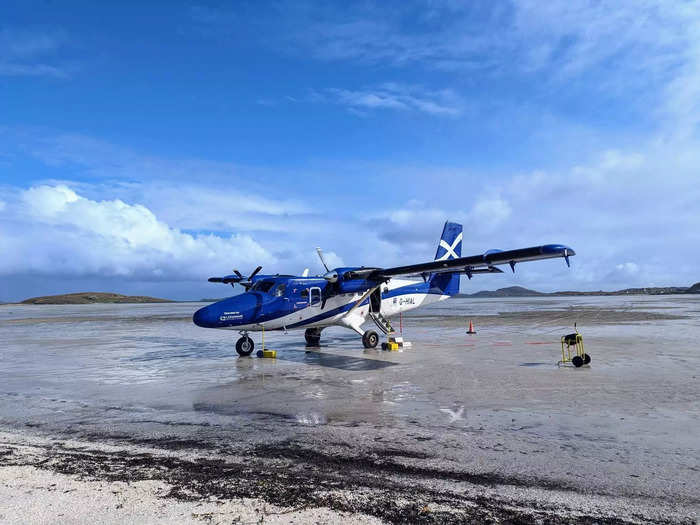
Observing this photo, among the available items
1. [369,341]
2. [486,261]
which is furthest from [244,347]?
[486,261]

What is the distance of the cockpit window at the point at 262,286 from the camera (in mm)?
17141

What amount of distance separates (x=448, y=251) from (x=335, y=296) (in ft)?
23.0

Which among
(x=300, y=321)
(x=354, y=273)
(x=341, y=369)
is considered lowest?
(x=341, y=369)

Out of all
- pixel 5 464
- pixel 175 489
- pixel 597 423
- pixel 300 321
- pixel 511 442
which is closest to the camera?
pixel 175 489

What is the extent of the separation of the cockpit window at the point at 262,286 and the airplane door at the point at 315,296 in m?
1.49

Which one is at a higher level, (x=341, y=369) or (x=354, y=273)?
(x=354, y=273)

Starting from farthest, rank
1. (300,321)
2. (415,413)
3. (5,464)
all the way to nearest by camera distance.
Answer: (300,321) < (415,413) < (5,464)

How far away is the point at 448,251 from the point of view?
22.7 meters

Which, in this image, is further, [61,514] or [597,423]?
[597,423]

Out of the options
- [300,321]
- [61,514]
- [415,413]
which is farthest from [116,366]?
[61,514]

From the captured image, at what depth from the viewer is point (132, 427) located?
7516 millimetres

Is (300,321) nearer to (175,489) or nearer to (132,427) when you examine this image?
(132,427)

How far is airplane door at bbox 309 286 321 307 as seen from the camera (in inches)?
698

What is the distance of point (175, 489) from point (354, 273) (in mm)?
13737
